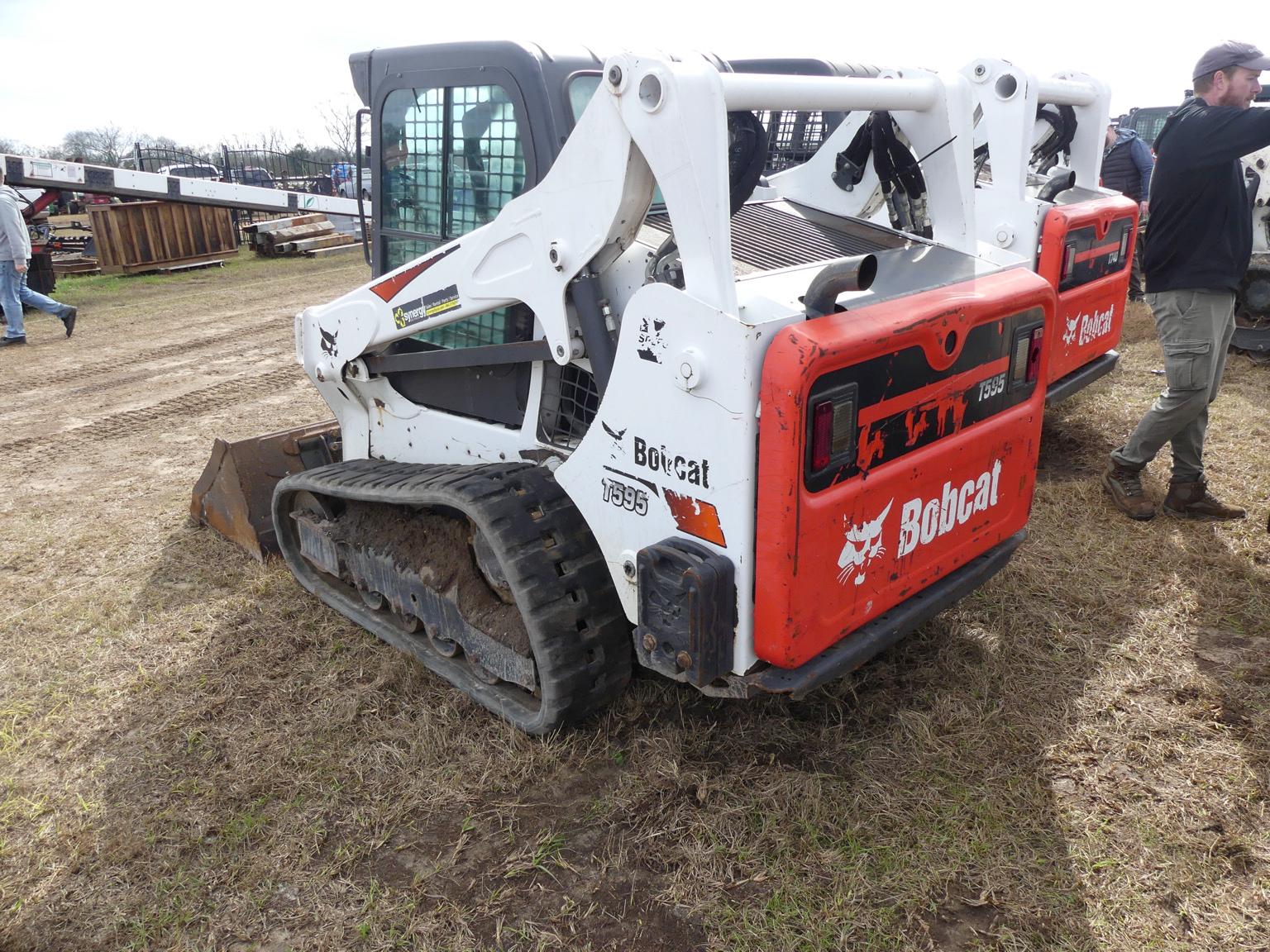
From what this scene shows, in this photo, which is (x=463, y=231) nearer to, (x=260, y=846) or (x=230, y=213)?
(x=260, y=846)

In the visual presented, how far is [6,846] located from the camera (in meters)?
2.67

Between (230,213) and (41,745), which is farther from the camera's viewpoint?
(230,213)

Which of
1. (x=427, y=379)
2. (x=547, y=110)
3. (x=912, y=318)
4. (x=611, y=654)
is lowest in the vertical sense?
(x=611, y=654)

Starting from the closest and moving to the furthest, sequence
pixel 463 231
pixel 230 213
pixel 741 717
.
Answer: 1. pixel 741 717
2. pixel 463 231
3. pixel 230 213

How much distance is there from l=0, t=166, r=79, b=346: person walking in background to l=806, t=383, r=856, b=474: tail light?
10460mm

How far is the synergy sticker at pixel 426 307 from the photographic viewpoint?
300 cm

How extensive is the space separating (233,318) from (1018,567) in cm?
1012

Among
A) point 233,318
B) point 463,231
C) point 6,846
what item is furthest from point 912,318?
point 233,318

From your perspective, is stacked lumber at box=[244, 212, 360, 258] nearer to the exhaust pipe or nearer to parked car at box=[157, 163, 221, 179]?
parked car at box=[157, 163, 221, 179]

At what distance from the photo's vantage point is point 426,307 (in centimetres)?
313

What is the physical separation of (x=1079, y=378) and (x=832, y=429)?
134 inches

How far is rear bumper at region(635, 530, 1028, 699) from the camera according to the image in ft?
7.86

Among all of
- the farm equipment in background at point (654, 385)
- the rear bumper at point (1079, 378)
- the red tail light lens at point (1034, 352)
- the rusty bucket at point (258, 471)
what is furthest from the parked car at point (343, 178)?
the red tail light lens at point (1034, 352)

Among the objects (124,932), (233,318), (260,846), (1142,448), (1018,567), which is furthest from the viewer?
(233,318)
